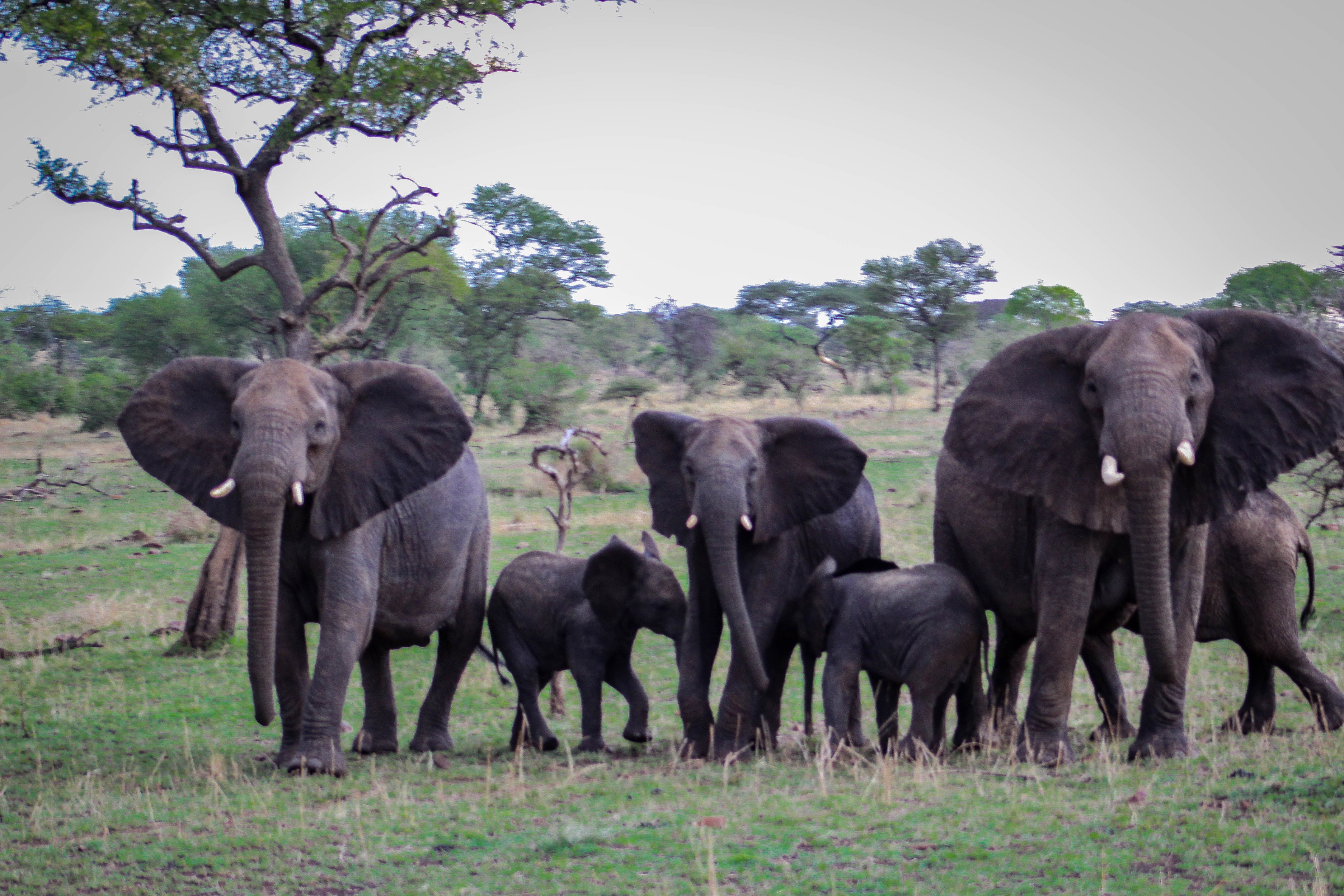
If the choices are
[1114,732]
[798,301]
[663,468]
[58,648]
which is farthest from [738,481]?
[798,301]

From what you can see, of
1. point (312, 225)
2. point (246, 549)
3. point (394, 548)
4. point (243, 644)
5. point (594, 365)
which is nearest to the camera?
point (246, 549)

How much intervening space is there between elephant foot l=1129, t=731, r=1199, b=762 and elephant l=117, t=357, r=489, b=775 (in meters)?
4.64

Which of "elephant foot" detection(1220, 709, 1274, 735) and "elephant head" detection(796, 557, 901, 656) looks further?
"elephant foot" detection(1220, 709, 1274, 735)

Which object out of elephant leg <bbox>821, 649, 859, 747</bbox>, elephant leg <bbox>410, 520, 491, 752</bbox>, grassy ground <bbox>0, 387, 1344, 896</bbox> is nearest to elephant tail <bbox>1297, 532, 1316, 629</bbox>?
grassy ground <bbox>0, 387, 1344, 896</bbox>

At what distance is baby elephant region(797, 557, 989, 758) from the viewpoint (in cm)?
827

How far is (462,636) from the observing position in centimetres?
1009

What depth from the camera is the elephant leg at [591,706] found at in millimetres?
9211

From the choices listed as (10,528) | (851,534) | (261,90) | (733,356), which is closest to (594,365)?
(733,356)

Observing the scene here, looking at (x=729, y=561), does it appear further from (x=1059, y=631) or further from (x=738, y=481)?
(x=1059, y=631)

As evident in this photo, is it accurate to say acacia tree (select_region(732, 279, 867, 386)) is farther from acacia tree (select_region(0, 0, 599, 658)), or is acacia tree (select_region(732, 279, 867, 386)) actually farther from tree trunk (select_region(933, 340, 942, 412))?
acacia tree (select_region(0, 0, 599, 658))

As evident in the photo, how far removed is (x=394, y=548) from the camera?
357 inches

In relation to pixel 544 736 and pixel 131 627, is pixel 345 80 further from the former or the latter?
pixel 544 736

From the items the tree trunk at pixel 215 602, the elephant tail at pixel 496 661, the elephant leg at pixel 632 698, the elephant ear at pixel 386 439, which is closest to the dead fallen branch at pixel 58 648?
the tree trunk at pixel 215 602

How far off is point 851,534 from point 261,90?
7879 mm
